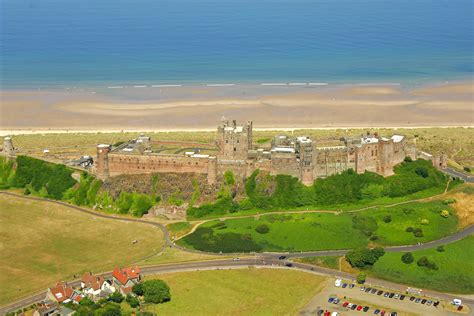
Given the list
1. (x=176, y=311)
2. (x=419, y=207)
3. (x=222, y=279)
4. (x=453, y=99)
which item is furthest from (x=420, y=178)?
(x=453, y=99)

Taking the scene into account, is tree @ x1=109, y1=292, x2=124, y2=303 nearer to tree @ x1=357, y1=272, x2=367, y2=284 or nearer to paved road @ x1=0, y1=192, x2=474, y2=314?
paved road @ x1=0, y1=192, x2=474, y2=314

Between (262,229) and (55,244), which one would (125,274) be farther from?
A: (262,229)

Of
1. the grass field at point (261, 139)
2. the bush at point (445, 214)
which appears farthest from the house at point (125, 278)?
the grass field at point (261, 139)

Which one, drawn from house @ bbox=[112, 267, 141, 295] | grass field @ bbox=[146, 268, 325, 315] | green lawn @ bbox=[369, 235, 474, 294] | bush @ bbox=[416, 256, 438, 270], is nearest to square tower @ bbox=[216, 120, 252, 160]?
grass field @ bbox=[146, 268, 325, 315]

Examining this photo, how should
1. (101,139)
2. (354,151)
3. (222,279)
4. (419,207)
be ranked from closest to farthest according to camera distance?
(222,279) < (419,207) < (354,151) < (101,139)

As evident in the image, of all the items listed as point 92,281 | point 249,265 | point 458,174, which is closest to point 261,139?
point 458,174

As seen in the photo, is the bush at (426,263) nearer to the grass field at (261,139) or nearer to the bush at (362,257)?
the bush at (362,257)

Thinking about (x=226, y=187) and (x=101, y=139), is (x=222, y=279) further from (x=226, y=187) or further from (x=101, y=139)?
(x=101, y=139)
